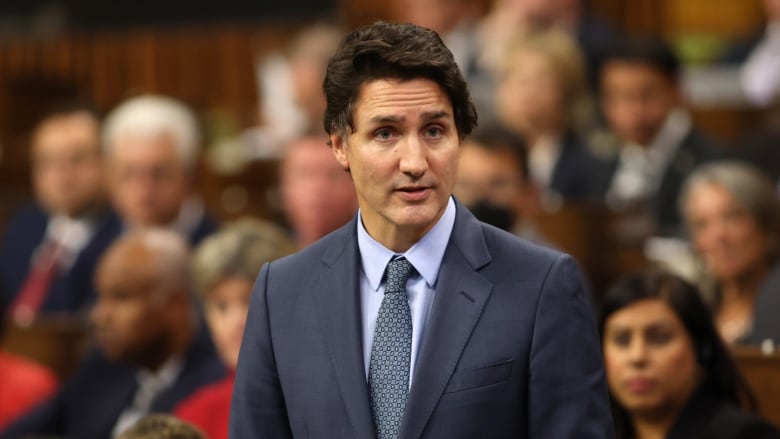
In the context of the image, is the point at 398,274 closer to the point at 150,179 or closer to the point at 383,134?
the point at 383,134

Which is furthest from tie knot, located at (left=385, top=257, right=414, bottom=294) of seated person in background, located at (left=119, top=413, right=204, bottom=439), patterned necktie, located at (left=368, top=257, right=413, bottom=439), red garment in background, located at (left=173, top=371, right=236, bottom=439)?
red garment in background, located at (left=173, top=371, right=236, bottom=439)

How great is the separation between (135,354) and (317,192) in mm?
768

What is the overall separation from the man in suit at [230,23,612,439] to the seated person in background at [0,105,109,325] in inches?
113

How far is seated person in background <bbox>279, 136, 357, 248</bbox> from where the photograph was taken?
146 inches

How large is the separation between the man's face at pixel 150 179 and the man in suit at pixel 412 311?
107 inches

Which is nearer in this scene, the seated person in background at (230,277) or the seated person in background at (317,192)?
the seated person in background at (230,277)

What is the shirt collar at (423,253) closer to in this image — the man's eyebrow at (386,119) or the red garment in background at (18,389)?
the man's eyebrow at (386,119)

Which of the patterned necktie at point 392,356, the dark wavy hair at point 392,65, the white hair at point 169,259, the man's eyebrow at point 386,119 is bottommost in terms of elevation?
the white hair at point 169,259

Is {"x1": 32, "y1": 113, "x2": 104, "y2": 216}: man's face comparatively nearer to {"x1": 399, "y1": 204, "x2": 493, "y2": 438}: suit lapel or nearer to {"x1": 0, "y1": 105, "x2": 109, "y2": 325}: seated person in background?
{"x1": 0, "y1": 105, "x2": 109, "y2": 325}: seated person in background

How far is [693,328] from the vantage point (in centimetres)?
251

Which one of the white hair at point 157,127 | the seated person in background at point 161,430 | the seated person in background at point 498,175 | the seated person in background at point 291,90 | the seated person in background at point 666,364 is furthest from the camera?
the seated person in background at point 291,90

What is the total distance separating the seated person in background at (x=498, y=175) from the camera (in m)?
3.52

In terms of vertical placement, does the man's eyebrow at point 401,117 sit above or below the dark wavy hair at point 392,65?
below

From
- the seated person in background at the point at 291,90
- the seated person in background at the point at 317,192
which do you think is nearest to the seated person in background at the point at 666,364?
the seated person in background at the point at 317,192
